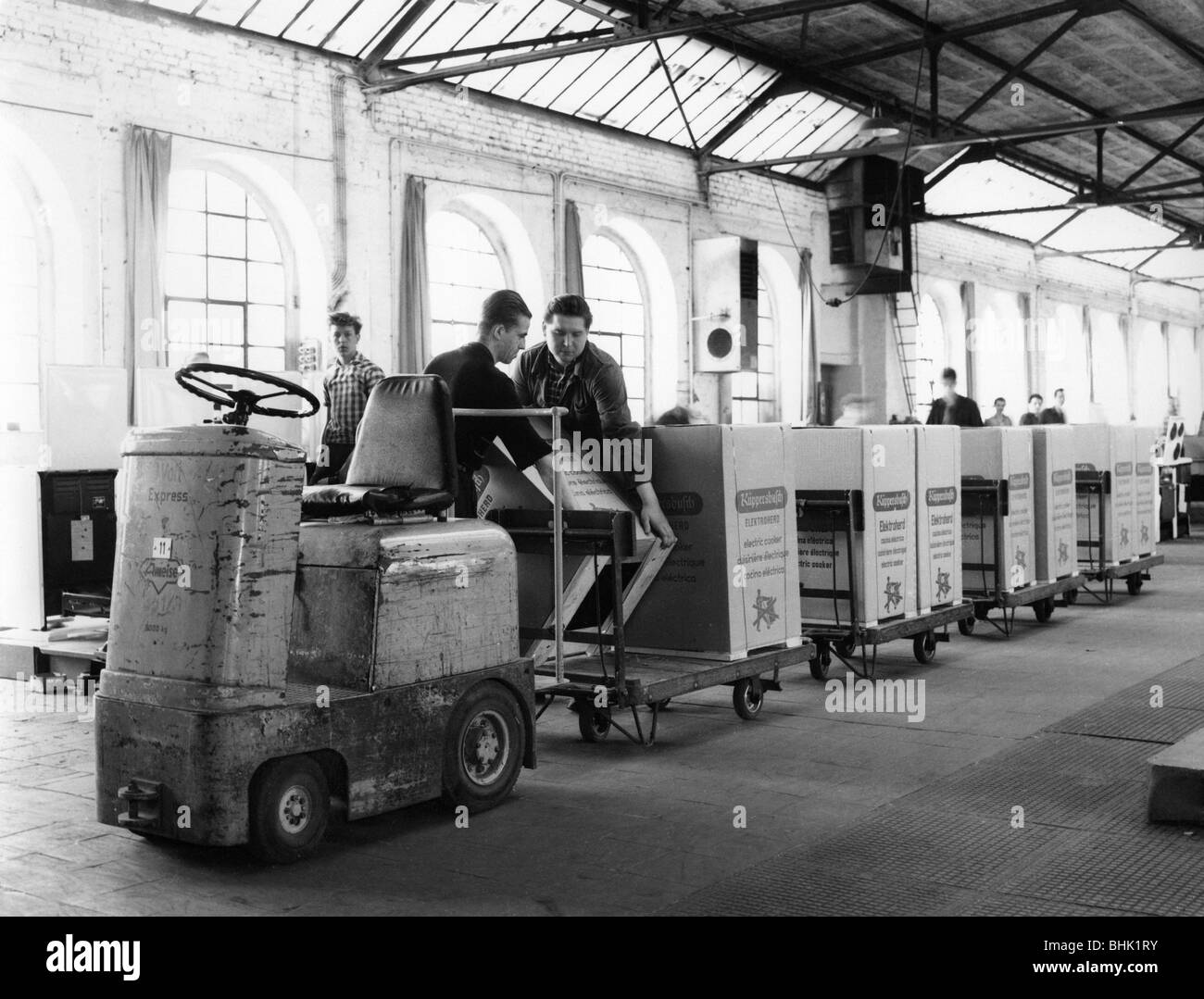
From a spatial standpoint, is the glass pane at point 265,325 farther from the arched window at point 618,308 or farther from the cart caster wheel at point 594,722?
the cart caster wheel at point 594,722

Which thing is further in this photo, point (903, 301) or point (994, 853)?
point (903, 301)

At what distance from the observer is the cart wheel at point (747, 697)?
6996 millimetres

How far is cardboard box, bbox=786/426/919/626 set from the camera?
803 cm

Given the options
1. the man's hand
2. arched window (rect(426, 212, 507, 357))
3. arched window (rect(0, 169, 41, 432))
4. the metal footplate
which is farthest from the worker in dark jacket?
arched window (rect(426, 212, 507, 357))

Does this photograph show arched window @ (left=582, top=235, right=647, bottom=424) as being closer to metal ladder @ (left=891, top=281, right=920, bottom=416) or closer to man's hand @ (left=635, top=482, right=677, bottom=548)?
metal ladder @ (left=891, top=281, right=920, bottom=416)

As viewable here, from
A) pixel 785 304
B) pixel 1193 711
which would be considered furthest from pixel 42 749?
pixel 785 304

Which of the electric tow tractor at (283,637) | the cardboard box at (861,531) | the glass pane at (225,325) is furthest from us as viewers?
the glass pane at (225,325)

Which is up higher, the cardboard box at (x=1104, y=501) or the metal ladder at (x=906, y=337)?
the metal ladder at (x=906, y=337)

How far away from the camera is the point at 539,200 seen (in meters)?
15.8

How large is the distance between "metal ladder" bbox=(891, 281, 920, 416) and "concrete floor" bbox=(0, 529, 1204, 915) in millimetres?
14969

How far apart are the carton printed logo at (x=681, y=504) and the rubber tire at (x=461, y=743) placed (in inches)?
71.7

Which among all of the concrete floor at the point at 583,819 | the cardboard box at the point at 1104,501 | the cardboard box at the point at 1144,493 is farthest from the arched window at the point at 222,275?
the cardboard box at the point at 1144,493
